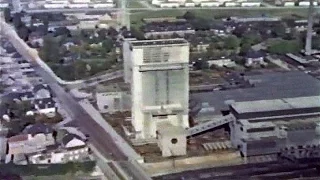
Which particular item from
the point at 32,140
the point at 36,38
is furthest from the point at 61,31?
the point at 32,140

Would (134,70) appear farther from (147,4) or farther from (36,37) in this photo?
(147,4)

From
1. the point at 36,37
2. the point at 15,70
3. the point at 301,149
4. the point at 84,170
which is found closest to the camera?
the point at 84,170

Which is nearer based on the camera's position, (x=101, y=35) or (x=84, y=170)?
(x=84, y=170)

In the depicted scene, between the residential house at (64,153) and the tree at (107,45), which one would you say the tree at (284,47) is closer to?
the tree at (107,45)

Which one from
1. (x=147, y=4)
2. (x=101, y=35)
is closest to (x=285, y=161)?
(x=101, y=35)

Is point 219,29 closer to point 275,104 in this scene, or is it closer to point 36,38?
point 36,38

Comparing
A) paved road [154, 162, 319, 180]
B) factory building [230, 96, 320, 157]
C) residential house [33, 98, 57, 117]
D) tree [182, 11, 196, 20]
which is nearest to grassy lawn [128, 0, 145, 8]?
tree [182, 11, 196, 20]

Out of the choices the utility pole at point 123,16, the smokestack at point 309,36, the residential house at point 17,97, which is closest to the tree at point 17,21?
the utility pole at point 123,16
